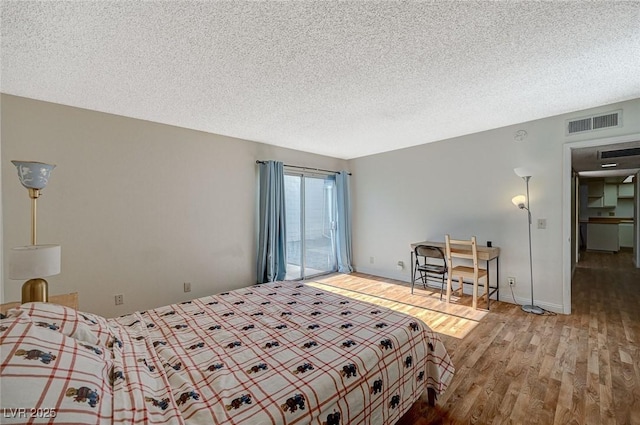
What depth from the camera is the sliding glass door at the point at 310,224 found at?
4691 mm

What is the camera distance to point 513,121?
3.38m

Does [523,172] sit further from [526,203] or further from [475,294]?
[475,294]

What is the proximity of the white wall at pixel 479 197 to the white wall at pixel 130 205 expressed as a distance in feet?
7.99

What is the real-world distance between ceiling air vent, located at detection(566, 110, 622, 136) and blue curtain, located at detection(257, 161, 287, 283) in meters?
3.80

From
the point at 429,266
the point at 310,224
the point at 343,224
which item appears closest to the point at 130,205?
the point at 310,224

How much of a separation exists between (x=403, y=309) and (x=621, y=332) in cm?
208

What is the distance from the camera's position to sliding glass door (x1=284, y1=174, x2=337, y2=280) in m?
4.69

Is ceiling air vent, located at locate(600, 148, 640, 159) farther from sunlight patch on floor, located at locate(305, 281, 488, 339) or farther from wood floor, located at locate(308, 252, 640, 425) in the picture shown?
sunlight patch on floor, located at locate(305, 281, 488, 339)

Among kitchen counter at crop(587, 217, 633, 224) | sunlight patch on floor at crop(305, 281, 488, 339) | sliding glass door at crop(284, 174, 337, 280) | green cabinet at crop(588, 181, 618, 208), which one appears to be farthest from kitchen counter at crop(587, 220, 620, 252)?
sliding glass door at crop(284, 174, 337, 280)

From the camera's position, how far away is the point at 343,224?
5289 millimetres

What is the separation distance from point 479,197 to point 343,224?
7.94 feet

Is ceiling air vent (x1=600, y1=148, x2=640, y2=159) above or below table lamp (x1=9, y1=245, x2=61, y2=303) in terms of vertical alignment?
above

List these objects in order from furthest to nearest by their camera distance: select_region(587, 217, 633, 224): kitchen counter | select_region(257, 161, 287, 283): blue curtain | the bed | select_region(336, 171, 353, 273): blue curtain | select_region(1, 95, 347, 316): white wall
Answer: select_region(587, 217, 633, 224): kitchen counter
select_region(336, 171, 353, 273): blue curtain
select_region(257, 161, 287, 283): blue curtain
select_region(1, 95, 347, 316): white wall
the bed

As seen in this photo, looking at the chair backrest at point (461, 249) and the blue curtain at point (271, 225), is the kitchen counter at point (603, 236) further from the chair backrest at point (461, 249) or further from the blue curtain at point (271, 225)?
the blue curtain at point (271, 225)
